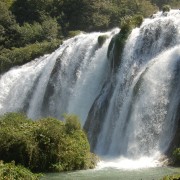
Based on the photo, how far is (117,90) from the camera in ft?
105

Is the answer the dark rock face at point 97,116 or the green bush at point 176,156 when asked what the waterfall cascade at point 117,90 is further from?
the green bush at point 176,156

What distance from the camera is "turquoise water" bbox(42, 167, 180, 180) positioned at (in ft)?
70.9

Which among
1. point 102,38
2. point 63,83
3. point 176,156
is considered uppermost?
point 102,38

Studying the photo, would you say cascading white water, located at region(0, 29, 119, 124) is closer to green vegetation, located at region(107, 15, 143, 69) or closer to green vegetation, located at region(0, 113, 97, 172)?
green vegetation, located at region(107, 15, 143, 69)

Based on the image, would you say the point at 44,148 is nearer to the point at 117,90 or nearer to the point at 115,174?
the point at 115,174

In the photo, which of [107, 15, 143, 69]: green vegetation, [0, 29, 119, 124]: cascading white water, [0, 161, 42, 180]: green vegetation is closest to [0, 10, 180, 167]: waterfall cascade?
[0, 29, 119, 124]: cascading white water

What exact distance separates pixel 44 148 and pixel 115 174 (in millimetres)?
4062

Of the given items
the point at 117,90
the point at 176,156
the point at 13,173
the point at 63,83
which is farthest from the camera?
the point at 63,83

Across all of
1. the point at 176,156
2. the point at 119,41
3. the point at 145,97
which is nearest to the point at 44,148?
the point at 176,156

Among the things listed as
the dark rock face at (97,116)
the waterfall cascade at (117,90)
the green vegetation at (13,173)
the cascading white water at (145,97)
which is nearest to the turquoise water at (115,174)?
the green vegetation at (13,173)

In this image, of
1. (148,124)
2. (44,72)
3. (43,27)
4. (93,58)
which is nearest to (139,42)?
(93,58)

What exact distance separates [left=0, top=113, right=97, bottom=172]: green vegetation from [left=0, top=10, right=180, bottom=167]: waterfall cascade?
343cm

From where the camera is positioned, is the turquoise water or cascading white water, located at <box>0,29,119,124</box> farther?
cascading white water, located at <box>0,29,119,124</box>

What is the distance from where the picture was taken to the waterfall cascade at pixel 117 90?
2786 centimetres
